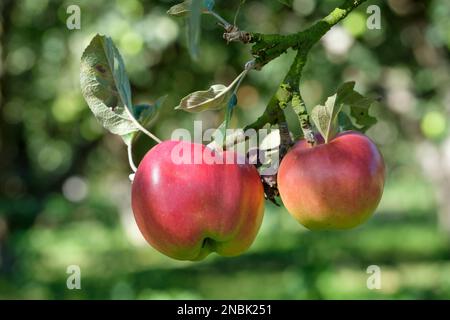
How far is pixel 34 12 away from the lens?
13.9 feet

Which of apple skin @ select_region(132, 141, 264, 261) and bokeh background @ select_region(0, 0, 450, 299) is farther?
bokeh background @ select_region(0, 0, 450, 299)

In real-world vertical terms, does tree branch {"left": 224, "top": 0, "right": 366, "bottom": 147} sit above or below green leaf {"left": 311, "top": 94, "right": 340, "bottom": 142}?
above

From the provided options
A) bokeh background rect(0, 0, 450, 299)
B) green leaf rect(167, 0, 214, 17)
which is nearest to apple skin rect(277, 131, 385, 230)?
green leaf rect(167, 0, 214, 17)

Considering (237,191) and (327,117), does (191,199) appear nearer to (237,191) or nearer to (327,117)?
(237,191)

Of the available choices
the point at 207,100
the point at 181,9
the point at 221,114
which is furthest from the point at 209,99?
the point at 221,114

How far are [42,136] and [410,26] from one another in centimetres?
538

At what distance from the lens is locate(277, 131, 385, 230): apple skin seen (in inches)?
29.2

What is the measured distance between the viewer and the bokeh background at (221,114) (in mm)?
3307

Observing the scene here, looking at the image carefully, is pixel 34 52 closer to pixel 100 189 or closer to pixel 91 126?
pixel 91 126

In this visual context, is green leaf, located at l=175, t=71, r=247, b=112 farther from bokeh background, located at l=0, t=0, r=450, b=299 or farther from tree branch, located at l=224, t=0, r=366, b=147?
bokeh background, located at l=0, t=0, r=450, b=299

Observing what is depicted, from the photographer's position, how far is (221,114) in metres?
2.66

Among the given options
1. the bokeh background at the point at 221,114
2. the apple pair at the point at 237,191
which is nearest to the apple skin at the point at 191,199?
the apple pair at the point at 237,191

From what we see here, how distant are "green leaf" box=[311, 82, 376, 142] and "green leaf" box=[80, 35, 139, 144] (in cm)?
22

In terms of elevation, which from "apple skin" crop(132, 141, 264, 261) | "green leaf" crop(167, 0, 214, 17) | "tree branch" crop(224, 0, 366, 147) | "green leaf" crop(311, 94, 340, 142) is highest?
"green leaf" crop(167, 0, 214, 17)
